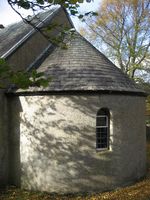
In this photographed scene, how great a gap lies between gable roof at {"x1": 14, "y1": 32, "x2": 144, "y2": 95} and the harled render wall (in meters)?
0.45

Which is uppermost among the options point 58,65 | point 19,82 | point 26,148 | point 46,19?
point 46,19

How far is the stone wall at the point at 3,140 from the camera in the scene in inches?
556

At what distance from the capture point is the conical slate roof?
1316cm

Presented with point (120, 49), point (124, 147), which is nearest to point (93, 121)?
point (124, 147)

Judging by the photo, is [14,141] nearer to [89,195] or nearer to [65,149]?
[65,149]

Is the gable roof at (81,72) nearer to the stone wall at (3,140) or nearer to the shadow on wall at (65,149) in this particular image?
the shadow on wall at (65,149)

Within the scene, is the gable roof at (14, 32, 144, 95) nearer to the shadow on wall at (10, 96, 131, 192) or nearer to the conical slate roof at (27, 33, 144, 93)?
the conical slate roof at (27, 33, 144, 93)

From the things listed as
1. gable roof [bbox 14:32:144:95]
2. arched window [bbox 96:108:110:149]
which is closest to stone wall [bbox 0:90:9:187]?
gable roof [bbox 14:32:144:95]

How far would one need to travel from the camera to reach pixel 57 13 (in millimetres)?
18594

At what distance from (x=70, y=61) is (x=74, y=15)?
286 inches

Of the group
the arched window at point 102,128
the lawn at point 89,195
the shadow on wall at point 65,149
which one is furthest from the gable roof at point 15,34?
the lawn at point 89,195

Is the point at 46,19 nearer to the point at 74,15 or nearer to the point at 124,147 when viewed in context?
the point at 124,147

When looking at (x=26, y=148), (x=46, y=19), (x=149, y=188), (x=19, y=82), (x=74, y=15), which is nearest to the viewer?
(x=19, y=82)

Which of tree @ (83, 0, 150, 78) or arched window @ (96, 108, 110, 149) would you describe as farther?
tree @ (83, 0, 150, 78)
